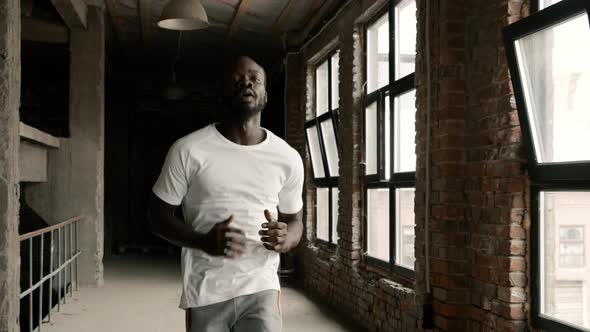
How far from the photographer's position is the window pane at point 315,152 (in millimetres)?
7770

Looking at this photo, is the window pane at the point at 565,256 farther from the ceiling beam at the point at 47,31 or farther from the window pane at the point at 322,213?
the ceiling beam at the point at 47,31

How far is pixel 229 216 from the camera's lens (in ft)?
6.72

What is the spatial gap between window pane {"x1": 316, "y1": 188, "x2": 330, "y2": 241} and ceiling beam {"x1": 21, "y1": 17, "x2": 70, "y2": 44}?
3449 mm

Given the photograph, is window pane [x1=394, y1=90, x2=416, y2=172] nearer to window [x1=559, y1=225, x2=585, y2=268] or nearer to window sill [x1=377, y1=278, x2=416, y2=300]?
window sill [x1=377, y1=278, x2=416, y2=300]

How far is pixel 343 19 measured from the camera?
258 inches

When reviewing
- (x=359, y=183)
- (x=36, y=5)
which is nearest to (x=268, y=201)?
(x=359, y=183)

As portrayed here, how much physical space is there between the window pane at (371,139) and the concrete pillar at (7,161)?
3.01 m

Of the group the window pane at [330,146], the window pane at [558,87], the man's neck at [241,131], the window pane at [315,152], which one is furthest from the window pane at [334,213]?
the man's neck at [241,131]

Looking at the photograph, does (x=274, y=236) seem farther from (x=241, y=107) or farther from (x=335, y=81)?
(x=335, y=81)

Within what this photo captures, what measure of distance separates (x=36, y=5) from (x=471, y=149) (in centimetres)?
565

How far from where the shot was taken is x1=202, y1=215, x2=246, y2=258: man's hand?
197 cm

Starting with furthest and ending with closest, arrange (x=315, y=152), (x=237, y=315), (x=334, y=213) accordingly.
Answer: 1. (x=315, y=152)
2. (x=334, y=213)
3. (x=237, y=315)

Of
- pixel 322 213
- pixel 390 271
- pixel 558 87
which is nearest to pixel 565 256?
pixel 558 87

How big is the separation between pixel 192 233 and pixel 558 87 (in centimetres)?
185
